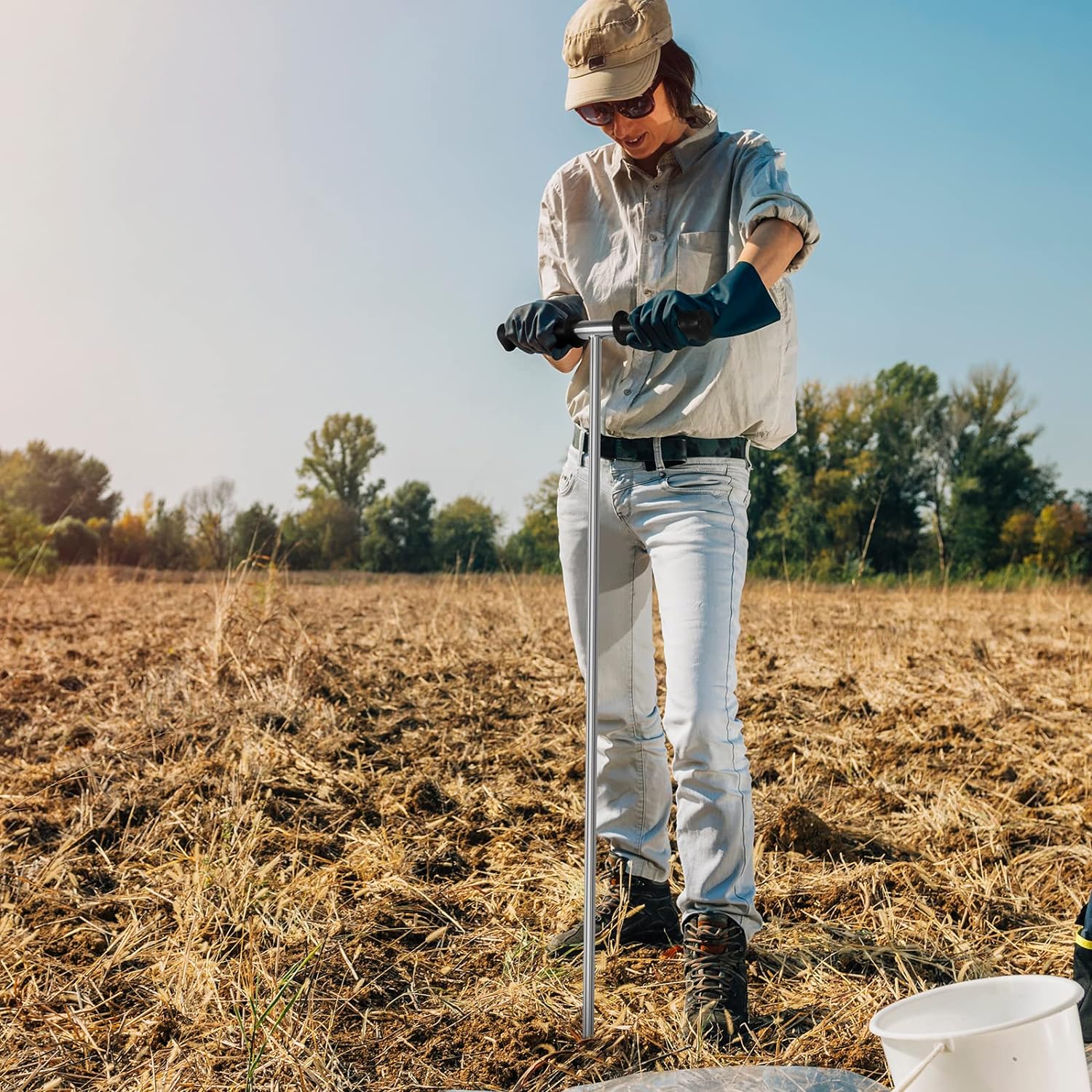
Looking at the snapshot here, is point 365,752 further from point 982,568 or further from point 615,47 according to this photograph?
point 982,568

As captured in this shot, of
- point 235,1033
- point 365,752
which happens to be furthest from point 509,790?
point 235,1033

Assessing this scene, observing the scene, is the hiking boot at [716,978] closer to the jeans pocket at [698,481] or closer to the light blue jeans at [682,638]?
the light blue jeans at [682,638]

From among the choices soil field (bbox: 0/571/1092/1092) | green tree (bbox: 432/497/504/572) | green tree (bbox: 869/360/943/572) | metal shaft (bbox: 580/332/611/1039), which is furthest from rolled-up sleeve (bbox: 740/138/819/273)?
green tree (bbox: 869/360/943/572)

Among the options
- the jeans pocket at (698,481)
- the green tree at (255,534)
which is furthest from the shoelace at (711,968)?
the green tree at (255,534)

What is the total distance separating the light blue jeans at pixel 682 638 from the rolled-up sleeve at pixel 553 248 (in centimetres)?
39

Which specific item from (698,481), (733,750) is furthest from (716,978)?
(698,481)

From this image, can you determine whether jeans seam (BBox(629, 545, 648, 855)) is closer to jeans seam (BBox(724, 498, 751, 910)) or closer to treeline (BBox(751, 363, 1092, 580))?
jeans seam (BBox(724, 498, 751, 910))

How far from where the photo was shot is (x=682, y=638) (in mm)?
2029

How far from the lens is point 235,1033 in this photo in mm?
2047

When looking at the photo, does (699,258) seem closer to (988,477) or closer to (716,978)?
(716,978)

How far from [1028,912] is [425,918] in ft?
5.20

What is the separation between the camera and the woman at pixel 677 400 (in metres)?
1.96

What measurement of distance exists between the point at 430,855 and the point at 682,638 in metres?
1.39

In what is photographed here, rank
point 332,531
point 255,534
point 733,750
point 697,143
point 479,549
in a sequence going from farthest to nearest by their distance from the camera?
point 332,531
point 479,549
point 255,534
point 697,143
point 733,750
